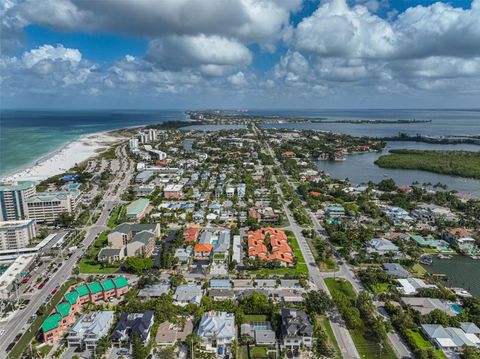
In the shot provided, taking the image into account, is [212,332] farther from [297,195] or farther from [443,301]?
[297,195]

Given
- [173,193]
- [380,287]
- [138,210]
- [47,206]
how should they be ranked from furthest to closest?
[173,193], [138,210], [47,206], [380,287]

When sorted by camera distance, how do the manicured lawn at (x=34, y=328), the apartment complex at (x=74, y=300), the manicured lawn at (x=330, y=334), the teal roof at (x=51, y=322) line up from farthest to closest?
the apartment complex at (x=74, y=300)
the teal roof at (x=51, y=322)
the manicured lawn at (x=330, y=334)
the manicured lawn at (x=34, y=328)

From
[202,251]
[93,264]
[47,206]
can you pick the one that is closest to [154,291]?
[202,251]

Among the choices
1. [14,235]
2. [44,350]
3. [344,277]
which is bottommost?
[44,350]

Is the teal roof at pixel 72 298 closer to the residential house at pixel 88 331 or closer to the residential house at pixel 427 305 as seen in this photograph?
the residential house at pixel 88 331

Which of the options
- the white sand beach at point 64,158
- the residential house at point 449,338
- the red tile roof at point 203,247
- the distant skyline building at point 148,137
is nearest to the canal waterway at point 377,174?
the red tile roof at point 203,247

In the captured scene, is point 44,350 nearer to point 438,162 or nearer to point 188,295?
point 188,295

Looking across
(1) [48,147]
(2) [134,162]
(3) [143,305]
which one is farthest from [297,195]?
(1) [48,147]
